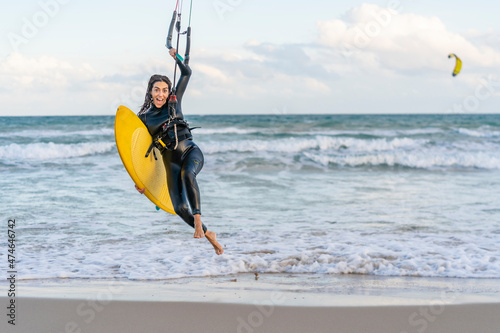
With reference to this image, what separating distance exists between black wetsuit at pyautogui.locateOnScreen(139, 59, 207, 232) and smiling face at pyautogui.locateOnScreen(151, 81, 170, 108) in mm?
84

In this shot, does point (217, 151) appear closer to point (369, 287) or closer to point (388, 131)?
point (388, 131)

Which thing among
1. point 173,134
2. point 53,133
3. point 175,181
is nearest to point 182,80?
point 173,134

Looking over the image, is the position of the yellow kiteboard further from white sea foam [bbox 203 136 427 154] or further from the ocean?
white sea foam [bbox 203 136 427 154]

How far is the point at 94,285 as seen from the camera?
500cm

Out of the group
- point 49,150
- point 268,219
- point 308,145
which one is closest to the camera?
point 268,219

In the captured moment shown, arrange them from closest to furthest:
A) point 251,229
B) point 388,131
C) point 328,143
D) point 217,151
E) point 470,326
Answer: point 470,326 → point 251,229 → point 217,151 → point 328,143 → point 388,131

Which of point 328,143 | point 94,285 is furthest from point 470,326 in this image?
point 328,143

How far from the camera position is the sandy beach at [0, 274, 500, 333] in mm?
4016

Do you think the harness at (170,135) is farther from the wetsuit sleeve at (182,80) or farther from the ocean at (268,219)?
the ocean at (268,219)

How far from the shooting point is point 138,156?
4883mm

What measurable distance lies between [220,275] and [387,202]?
17.7 feet

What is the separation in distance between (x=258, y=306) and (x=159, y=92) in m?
2.14

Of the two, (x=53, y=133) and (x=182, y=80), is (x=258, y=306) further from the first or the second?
(x=53, y=133)

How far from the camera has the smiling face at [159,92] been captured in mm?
4844
